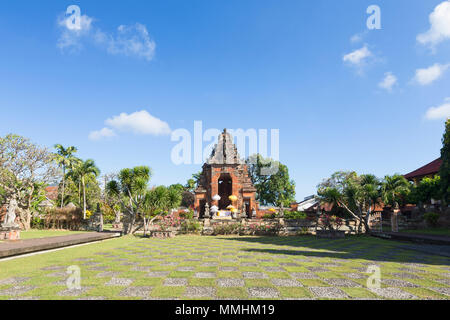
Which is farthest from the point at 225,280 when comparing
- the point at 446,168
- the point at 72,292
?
the point at 446,168

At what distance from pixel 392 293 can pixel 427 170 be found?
39.1 meters

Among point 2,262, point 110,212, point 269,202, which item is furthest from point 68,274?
point 269,202

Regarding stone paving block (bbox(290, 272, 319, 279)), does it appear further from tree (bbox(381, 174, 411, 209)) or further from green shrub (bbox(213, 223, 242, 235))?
tree (bbox(381, 174, 411, 209))

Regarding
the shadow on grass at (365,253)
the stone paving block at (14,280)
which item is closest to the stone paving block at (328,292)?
the shadow on grass at (365,253)

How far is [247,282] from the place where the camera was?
193 inches

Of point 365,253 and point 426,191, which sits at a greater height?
point 426,191

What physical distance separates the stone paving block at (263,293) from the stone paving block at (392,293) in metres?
1.73

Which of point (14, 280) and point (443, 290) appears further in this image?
point (14, 280)

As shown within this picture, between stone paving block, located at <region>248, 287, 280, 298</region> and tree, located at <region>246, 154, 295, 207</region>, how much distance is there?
142ft

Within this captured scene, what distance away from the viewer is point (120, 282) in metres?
4.82

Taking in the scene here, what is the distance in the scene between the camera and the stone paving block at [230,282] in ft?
→ 15.3

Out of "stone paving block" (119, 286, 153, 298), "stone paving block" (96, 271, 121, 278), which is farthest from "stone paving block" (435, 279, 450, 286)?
"stone paving block" (96, 271, 121, 278)

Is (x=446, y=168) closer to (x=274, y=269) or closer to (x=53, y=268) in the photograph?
(x=274, y=269)
